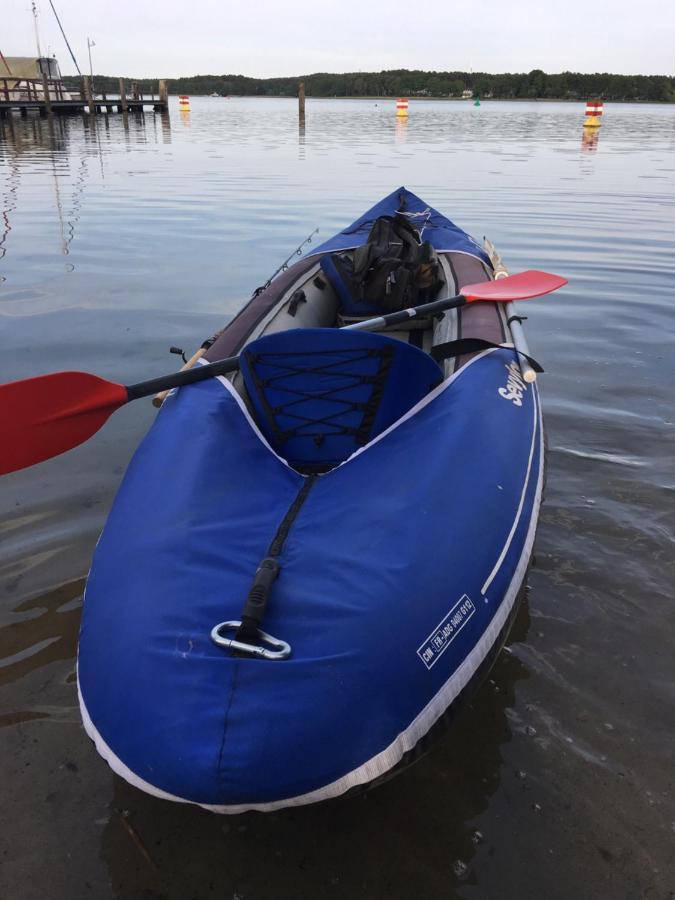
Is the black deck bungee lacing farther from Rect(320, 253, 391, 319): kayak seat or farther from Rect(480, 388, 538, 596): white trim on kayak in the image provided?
Rect(320, 253, 391, 319): kayak seat

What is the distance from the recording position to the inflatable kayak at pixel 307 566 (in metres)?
1.52

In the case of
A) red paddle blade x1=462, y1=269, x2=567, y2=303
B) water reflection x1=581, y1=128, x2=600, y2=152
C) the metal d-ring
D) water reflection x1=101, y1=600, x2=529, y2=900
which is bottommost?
water reflection x1=101, y1=600, x2=529, y2=900

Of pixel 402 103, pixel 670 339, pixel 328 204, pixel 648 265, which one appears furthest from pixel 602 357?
pixel 402 103

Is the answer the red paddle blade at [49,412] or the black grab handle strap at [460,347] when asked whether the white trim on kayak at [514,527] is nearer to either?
the black grab handle strap at [460,347]

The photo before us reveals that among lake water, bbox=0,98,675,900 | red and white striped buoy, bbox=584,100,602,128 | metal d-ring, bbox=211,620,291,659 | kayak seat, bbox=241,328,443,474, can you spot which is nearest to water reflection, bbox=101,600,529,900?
lake water, bbox=0,98,675,900

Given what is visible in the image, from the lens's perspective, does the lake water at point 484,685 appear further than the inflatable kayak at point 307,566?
Yes

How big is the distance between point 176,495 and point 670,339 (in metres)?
4.68

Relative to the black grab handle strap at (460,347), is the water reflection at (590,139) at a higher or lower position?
higher

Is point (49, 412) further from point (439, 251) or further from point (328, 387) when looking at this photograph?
point (439, 251)

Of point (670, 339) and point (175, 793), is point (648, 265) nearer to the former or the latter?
point (670, 339)

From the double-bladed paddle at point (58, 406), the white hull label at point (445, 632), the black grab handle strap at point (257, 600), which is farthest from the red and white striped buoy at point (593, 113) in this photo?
the black grab handle strap at point (257, 600)

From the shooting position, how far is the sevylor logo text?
2.66 m

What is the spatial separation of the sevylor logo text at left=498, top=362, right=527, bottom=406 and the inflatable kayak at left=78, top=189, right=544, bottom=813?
0.6 inches

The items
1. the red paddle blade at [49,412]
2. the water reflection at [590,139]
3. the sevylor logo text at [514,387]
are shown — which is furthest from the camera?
the water reflection at [590,139]
